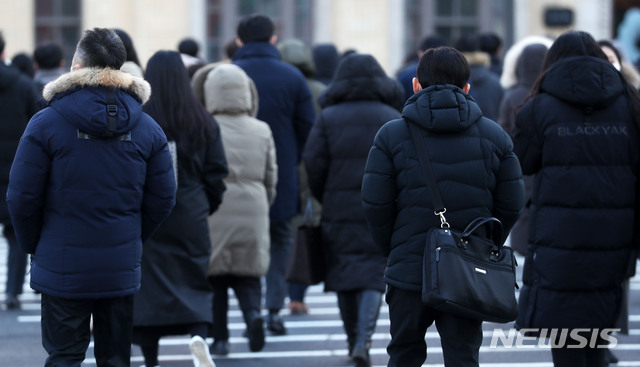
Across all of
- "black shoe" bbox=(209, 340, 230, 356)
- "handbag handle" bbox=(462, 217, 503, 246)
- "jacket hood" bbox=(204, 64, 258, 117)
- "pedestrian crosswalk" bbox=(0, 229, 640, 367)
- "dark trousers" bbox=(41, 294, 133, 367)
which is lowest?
"pedestrian crosswalk" bbox=(0, 229, 640, 367)

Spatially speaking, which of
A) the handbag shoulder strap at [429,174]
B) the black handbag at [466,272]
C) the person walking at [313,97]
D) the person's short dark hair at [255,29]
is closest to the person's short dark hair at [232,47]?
the person walking at [313,97]

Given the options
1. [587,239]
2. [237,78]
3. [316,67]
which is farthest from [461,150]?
[316,67]

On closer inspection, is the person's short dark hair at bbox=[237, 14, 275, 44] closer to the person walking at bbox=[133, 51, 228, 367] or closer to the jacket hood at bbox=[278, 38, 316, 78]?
the jacket hood at bbox=[278, 38, 316, 78]

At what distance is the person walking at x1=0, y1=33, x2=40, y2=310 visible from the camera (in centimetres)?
1030

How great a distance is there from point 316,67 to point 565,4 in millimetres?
11239

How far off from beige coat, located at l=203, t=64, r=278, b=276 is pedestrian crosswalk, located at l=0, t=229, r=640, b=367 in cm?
61

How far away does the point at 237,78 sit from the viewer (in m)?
8.29

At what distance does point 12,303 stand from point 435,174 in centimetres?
572

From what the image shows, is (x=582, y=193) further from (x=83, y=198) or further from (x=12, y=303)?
(x=12, y=303)

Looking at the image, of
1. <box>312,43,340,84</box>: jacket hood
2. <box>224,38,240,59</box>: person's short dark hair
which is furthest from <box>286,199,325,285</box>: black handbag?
<box>312,43,340,84</box>: jacket hood

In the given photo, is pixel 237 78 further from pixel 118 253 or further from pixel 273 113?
Result: pixel 118 253

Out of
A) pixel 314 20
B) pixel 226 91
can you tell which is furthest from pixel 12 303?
pixel 314 20

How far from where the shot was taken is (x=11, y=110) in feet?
34.0

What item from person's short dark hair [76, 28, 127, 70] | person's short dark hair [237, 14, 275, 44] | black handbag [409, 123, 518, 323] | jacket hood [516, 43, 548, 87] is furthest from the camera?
person's short dark hair [237, 14, 275, 44]
